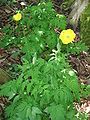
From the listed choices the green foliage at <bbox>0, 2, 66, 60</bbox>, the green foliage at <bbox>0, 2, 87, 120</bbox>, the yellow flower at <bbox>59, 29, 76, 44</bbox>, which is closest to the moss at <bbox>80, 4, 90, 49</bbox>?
the green foliage at <bbox>0, 2, 66, 60</bbox>

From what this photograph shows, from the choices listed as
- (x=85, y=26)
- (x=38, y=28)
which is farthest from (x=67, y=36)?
(x=85, y=26)

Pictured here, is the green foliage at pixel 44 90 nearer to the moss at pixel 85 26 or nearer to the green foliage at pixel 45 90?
the green foliage at pixel 45 90

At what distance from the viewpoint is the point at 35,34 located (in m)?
4.38

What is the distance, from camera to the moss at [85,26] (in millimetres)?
6023

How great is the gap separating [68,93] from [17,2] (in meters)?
4.48

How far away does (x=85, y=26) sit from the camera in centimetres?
610

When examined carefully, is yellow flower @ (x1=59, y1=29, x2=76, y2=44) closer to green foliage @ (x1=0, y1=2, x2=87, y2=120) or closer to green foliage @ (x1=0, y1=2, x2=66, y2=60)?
green foliage @ (x1=0, y1=2, x2=87, y2=120)

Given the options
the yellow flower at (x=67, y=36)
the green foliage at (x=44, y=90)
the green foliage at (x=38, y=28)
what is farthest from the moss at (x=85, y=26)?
the green foliage at (x=44, y=90)

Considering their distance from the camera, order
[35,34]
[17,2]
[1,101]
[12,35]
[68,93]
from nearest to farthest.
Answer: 1. [68,93]
2. [1,101]
3. [35,34]
4. [12,35]
5. [17,2]

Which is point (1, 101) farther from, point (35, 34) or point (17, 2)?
point (17, 2)

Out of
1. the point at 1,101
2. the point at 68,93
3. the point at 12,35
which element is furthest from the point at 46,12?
the point at 68,93

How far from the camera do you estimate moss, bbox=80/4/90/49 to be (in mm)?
6023

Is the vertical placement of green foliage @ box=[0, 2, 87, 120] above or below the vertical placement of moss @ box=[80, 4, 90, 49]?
below

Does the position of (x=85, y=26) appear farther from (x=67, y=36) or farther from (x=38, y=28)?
(x=67, y=36)
